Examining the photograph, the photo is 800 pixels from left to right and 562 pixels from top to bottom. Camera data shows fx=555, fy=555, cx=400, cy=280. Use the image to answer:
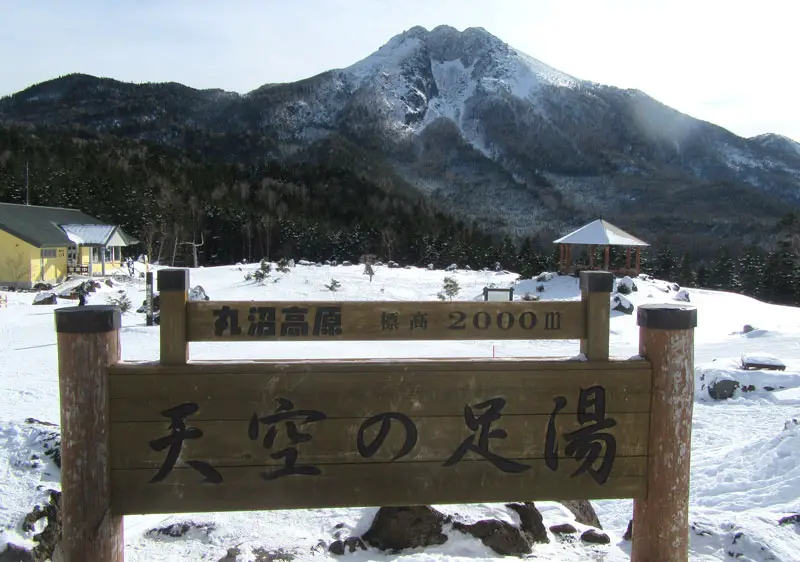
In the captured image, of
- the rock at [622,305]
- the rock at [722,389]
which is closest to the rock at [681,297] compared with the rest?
the rock at [622,305]

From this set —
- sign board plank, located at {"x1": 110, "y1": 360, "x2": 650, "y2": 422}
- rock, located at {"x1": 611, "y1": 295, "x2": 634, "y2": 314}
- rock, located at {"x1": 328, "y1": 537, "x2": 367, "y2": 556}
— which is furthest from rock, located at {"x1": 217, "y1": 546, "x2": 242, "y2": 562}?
rock, located at {"x1": 611, "y1": 295, "x2": 634, "y2": 314}

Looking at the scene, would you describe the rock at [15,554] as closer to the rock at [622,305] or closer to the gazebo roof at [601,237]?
the rock at [622,305]

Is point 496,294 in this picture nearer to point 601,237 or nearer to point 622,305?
point 622,305

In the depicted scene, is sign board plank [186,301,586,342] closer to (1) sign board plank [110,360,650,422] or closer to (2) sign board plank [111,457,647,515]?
(1) sign board plank [110,360,650,422]

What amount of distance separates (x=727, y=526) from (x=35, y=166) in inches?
2504

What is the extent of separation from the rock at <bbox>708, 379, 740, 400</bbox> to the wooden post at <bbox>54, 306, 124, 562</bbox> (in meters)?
10.1

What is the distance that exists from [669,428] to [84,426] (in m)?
2.79

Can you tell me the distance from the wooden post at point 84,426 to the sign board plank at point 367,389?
84mm

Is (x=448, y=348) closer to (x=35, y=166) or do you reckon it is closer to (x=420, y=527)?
(x=420, y=527)

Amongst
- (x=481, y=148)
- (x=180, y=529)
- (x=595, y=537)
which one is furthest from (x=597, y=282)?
(x=481, y=148)

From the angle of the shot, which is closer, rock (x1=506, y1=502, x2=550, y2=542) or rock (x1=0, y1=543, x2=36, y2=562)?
rock (x1=0, y1=543, x2=36, y2=562)

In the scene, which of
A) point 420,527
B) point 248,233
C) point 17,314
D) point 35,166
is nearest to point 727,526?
point 420,527

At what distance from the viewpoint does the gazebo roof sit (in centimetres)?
2608

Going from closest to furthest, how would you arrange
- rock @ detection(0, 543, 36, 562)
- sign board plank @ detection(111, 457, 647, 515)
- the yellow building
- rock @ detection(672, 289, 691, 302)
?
sign board plank @ detection(111, 457, 647, 515) → rock @ detection(0, 543, 36, 562) → rock @ detection(672, 289, 691, 302) → the yellow building
